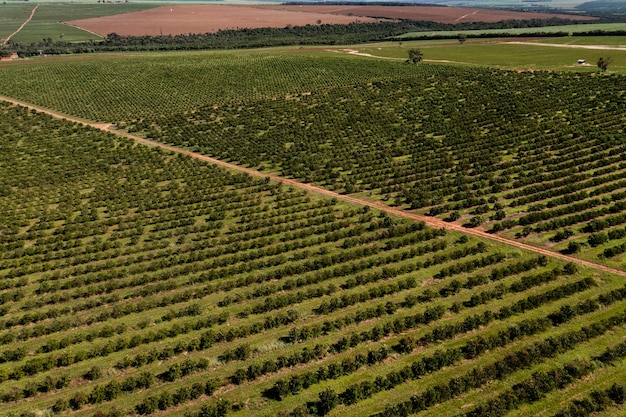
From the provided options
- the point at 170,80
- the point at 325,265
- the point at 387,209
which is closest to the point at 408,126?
the point at 387,209

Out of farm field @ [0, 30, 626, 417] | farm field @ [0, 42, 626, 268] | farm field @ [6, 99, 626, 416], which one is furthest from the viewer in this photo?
farm field @ [0, 42, 626, 268]

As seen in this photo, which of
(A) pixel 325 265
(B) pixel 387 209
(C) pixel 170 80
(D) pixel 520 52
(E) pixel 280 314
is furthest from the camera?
(D) pixel 520 52

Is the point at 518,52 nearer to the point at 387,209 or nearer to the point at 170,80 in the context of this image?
the point at 170,80

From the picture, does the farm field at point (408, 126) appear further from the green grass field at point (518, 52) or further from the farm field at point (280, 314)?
the farm field at point (280, 314)

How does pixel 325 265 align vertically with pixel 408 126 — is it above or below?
below

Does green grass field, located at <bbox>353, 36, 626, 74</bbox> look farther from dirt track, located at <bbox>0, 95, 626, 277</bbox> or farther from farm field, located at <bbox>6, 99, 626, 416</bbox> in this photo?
farm field, located at <bbox>6, 99, 626, 416</bbox>

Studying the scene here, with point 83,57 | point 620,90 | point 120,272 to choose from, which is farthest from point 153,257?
point 83,57

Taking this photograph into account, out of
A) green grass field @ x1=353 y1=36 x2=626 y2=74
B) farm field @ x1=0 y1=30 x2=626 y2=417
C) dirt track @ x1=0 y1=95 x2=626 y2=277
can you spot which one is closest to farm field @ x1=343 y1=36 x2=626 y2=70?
green grass field @ x1=353 y1=36 x2=626 y2=74

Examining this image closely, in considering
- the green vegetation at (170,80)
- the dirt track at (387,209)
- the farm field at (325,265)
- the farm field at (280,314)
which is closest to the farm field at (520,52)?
the green vegetation at (170,80)
